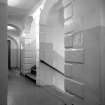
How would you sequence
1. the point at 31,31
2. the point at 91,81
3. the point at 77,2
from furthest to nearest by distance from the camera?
the point at 31,31
the point at 77,2
the point at 91,81

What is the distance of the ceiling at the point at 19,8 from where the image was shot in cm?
517

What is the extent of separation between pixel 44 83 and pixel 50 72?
1.54 ft

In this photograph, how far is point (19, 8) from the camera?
5.88 meters

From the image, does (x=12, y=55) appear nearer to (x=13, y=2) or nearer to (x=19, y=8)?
(x=19, y=8)

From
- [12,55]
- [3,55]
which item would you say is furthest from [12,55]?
[3,55]

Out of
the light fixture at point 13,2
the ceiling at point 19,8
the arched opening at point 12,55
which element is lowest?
the arched opening at point 12,55

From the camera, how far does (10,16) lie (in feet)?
23.1

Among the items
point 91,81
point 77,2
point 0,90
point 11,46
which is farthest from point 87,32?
point 11,46

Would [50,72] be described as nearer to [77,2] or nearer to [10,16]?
[77,2]

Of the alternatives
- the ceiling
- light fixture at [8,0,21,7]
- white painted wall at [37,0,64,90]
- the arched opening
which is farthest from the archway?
white painted wall at [37,0,64,90]

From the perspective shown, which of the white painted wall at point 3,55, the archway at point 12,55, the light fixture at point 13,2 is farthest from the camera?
the archway at point 12,55

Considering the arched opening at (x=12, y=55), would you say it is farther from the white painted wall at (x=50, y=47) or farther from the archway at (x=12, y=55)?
the white painted wall at (x=50, y=47)

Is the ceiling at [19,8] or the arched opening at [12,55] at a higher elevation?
the ceiling at [19,8]

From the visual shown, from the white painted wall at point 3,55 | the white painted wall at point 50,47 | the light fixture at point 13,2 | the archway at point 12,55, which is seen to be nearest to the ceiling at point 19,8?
the light fixture at point 13,2
